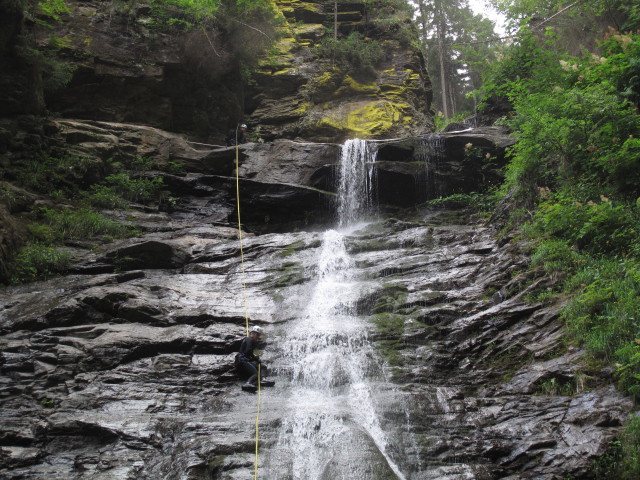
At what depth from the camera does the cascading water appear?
251 inches

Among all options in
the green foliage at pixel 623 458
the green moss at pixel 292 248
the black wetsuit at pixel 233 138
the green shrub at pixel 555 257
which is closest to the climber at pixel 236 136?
the black wetsuit at pixel 233 138

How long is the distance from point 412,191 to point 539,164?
222 inches

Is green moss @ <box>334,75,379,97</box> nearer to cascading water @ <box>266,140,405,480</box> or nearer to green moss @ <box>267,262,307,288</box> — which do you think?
cascading water @ <box>266,140,405,480</box>

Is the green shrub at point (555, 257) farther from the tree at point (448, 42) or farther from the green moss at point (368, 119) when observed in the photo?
the tree at point (448, 42)

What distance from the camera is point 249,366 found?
826 centimetres

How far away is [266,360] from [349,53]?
59.2 ft

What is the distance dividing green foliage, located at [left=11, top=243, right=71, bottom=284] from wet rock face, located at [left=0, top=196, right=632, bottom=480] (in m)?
0.38

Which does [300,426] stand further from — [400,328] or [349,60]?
[349,60]

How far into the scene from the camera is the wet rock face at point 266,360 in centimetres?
623

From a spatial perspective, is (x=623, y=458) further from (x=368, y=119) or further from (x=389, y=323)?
(x=368, y=119)

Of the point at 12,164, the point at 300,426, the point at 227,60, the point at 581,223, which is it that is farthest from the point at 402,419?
the point at 227,60

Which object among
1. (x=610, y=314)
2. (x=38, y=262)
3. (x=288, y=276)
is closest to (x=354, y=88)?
(x=288, y=276)

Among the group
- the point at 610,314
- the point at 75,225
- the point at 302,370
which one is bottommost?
the point at 302,370

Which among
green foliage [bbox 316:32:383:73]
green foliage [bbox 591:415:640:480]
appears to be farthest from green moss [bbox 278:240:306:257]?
green foliage [bbox 316:32:383:73]
